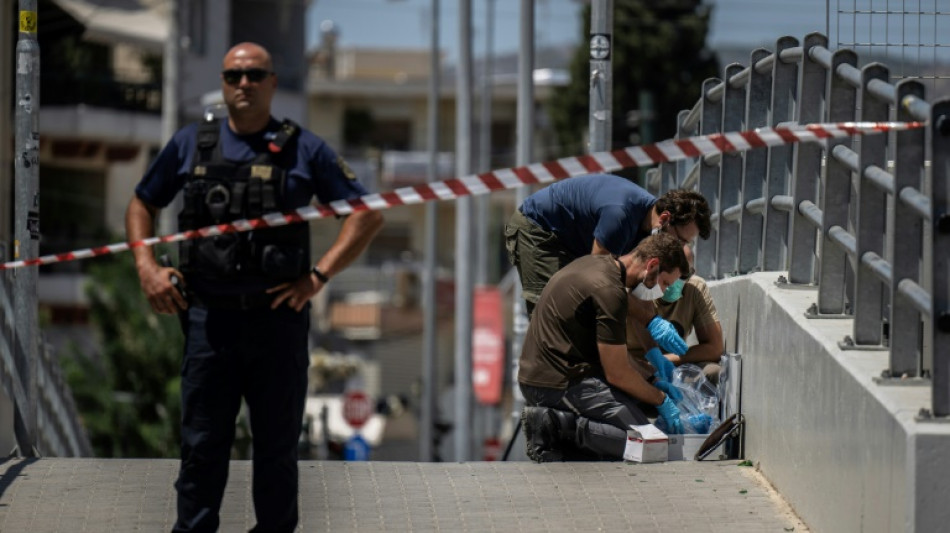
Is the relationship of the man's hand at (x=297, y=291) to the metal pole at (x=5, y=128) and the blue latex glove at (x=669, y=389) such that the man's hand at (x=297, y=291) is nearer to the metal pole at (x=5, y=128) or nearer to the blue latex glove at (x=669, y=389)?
the blue latex glove at (x=669, y=389)

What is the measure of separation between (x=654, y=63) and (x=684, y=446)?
4357 centimetres

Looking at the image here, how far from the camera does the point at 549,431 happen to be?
8.81m

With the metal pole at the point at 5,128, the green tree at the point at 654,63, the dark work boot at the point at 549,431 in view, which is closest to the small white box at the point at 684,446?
the dark work boot at the point at 549,431

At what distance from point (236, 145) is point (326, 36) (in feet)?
214

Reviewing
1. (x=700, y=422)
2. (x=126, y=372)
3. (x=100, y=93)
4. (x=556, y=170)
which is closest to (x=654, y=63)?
(x=100, y=93)

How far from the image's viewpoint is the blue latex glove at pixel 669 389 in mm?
9305

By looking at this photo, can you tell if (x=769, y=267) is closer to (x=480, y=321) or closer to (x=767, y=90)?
(x=767, y=90)

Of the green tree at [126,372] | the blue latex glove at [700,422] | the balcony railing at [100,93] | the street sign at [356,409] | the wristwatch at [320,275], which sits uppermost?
the balcony railing at [100,93]

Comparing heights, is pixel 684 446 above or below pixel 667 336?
below

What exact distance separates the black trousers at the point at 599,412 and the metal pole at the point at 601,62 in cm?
306

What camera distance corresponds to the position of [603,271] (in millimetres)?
8672

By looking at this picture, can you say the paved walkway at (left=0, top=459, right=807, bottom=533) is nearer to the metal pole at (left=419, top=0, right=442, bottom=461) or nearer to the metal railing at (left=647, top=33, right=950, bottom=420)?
the metal railing at (left=647, top=33, right=950, bottom=420)

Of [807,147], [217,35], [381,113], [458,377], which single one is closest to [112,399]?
[458,377]

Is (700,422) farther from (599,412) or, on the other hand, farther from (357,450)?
(357,450)
